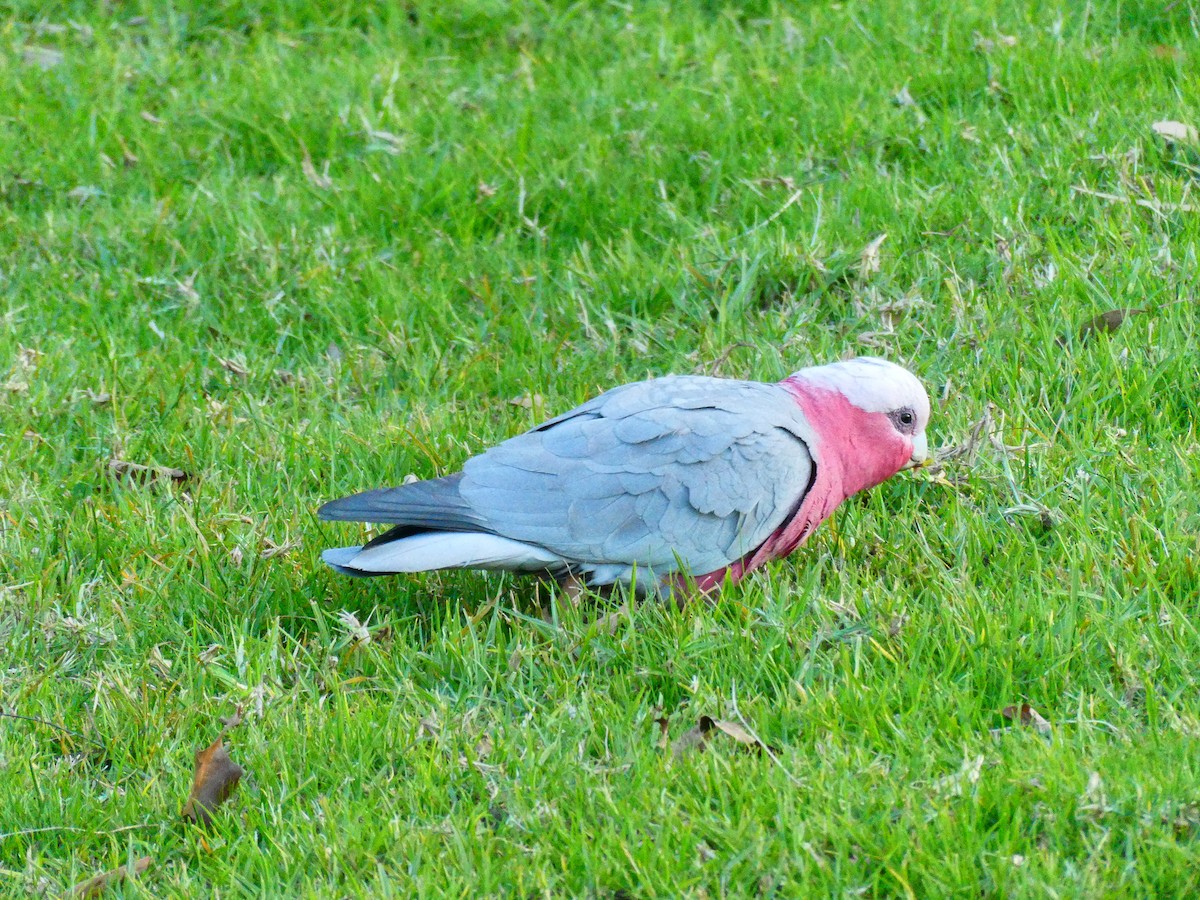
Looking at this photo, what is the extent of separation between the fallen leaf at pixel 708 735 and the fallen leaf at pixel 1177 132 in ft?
10.2

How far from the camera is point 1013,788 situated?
257cm

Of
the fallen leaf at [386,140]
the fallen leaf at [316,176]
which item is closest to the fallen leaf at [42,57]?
the fallen leaf at [316,176]

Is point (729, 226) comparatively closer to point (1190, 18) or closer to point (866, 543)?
point (866, 543)

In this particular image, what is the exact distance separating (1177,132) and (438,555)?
10.6 ft

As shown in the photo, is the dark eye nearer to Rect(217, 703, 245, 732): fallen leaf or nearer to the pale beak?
the pale beak

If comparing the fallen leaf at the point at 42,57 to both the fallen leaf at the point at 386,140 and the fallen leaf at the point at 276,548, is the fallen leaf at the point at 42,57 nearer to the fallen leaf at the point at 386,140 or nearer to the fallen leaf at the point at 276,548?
the fallen leaf at the point at 386,140

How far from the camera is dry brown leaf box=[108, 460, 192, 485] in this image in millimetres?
4168

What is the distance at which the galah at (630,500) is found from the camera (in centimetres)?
336

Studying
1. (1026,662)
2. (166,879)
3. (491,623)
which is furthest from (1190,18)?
(166,879)

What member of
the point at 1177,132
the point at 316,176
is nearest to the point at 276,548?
the point at 316,176

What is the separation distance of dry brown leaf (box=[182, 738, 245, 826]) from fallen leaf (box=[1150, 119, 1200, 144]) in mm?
3884

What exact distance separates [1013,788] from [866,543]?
3.60 feet

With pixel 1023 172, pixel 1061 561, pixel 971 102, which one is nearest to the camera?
pixel 1061 561

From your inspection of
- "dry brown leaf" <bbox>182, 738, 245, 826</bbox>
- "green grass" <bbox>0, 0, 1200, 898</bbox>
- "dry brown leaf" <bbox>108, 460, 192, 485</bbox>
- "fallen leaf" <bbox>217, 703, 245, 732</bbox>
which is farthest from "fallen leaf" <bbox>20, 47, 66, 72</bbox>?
"dry brown leaf" <bbox>182, 738, 245, 826</bbox>
